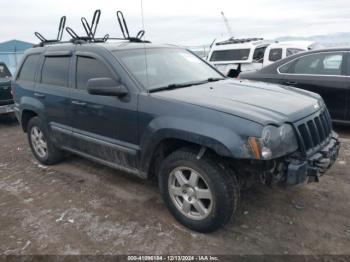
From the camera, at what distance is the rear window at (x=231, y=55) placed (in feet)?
42.2

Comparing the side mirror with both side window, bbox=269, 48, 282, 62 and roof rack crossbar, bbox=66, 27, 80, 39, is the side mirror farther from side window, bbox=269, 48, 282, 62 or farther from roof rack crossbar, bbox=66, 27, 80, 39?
side window, bbox=269, 48, 282, 62

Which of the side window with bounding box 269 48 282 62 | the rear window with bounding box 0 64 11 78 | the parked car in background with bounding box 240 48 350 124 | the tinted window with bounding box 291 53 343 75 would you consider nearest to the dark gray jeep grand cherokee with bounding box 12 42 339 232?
the parked car in background with bounding box 240 48 350 124

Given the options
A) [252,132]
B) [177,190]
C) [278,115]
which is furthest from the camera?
[177,190]

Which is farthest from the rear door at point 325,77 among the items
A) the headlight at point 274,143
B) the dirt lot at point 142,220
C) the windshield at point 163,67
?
the headlight at point 274,143

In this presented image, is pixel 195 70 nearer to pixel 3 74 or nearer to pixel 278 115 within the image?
pixel 278 115

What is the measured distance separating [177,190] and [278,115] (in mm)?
1181

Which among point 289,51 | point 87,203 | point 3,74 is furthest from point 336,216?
point 289,51

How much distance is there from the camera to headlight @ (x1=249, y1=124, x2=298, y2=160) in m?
2.84

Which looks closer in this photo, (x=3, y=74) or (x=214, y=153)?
(x=214, y=153)

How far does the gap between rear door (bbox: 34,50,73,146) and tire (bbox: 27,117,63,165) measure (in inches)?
9.5

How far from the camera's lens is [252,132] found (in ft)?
9.37

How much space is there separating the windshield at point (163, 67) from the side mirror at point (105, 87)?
0.26 m

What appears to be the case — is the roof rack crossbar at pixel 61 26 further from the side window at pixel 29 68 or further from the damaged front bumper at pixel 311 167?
the damaged front bumper at pixel 311 167

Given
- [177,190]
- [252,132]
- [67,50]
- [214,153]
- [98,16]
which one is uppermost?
[98,16]
